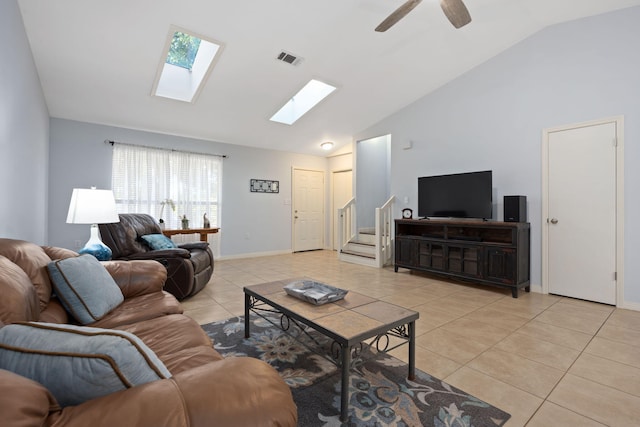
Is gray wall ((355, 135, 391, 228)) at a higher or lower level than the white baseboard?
higher

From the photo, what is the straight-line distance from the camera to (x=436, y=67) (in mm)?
4328

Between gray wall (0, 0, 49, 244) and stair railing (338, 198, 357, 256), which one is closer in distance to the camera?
gray wall (0, 0, 49, 244)

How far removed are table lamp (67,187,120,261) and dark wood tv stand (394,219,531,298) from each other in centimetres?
388

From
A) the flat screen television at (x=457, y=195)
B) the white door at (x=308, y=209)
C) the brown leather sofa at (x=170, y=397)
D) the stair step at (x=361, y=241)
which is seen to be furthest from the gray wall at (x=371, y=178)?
the brown leather sofa at (x=170, y=397)

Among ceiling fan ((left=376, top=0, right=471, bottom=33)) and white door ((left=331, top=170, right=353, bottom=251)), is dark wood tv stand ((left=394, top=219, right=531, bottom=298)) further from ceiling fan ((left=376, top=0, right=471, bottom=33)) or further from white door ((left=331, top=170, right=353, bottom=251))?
white door ((left=331, top=170, right=353, bottom=251))

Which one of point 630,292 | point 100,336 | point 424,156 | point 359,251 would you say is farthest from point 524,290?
point 100,336

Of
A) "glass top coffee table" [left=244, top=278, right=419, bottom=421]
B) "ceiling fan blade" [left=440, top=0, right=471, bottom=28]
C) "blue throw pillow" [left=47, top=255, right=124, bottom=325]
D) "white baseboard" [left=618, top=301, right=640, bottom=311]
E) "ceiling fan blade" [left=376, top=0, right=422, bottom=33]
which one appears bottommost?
"white baseboard" [left=618, top=301, right=640, bottom=311]

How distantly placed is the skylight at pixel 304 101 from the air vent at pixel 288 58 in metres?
0.95

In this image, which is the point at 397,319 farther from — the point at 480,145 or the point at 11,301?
the point at 480,145

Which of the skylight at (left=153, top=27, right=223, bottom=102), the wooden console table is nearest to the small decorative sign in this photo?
the wooden console table

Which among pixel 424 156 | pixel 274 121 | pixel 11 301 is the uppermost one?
pixel 274 121

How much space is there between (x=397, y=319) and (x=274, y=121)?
15.2ft

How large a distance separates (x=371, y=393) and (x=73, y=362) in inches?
58.7

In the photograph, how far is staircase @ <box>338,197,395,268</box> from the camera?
534 centimetres
